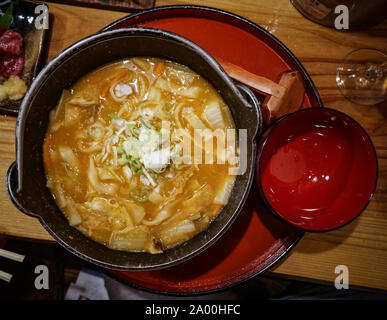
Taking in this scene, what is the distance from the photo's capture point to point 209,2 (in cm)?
194

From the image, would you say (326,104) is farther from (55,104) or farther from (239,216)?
(55,104)

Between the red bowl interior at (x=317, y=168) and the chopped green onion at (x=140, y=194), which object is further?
the chopped green onion at (x=140, y=194)

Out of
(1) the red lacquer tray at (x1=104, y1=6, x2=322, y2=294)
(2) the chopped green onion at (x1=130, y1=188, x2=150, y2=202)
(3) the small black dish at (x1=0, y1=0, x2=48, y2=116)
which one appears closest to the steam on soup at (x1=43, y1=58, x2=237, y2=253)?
(2) the chopped green onion at (x1=130, y1=188, x2=150, y2=202)

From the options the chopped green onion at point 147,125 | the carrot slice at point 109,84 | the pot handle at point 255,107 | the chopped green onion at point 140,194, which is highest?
the pot handle at point 255,107

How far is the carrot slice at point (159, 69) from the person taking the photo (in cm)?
175

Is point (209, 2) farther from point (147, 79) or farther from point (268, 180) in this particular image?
point (268, 180)

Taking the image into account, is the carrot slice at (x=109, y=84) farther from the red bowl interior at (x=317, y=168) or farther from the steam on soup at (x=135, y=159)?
the red bowl interior at (x=317, y=168)

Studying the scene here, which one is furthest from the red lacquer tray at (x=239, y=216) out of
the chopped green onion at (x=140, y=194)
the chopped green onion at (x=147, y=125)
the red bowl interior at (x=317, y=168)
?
the chopped green onion at (x=147, y=125)

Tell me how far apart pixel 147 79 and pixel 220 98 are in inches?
16.7

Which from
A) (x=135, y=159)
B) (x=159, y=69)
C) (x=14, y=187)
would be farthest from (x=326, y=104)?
(x=14, y=187)

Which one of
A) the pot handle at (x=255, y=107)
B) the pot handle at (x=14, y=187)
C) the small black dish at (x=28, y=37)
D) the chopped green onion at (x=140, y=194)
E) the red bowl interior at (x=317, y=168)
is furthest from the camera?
the small black dish at (x=28, y=37)

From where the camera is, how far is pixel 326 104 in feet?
6.32

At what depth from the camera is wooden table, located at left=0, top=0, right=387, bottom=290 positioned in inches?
73.9

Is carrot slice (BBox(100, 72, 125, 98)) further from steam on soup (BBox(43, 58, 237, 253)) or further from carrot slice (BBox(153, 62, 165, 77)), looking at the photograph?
carrot slice (BBox(153, 62, 165, 77))
